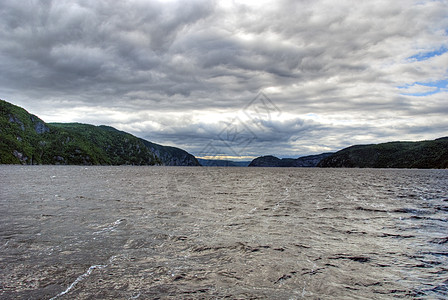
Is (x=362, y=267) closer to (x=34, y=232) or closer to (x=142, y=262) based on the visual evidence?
(x=142, y=262)

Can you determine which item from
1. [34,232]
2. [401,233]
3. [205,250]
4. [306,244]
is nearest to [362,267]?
[306,244]

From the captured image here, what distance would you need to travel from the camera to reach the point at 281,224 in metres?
27.0

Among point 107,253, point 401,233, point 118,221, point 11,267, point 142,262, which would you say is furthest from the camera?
point 118,221

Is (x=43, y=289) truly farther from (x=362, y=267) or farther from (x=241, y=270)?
(x=362, y=267)

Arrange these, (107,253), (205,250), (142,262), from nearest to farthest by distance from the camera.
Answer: (142,262)
(107,253)
(205,250)

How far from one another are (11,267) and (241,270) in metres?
11.3

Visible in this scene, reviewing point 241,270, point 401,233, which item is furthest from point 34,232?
point 401,233

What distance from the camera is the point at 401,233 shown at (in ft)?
80.1

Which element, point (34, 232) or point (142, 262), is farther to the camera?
point (34, 232)

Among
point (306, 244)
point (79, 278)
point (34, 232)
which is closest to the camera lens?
point (79, 278)

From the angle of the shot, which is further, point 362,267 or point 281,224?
point 281,224

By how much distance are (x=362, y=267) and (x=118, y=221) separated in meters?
20.5

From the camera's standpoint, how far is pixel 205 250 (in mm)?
18156

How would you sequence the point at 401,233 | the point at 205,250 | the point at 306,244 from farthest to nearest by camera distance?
the point at 401,233, the point at 306,244, the point at 205,250
